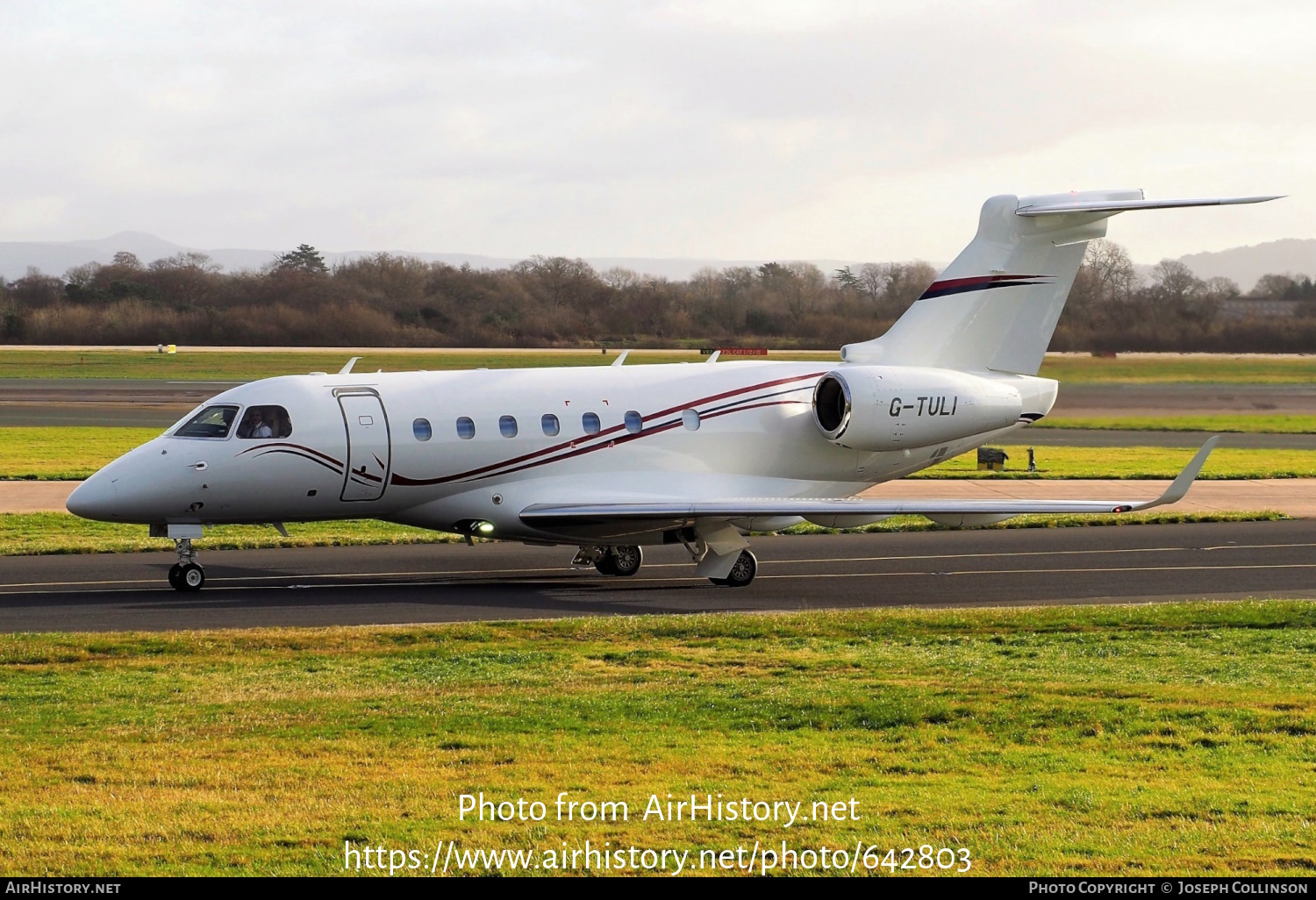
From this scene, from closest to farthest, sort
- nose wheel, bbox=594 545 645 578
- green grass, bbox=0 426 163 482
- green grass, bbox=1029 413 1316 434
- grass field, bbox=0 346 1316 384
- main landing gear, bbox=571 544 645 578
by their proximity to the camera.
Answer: main landing gear, bbox=571 544 645 578, nose wheel, bbox=594 545 645 578, green grass, bbox=0 426 163 482, grass field, bbox=0 346 1316 384, green grass, bbox=1029 413 1316 434

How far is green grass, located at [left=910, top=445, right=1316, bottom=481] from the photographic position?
3947 centimetres

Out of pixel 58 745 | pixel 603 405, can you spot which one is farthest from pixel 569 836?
pixel 603 405

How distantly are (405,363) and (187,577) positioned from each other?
52.4 m

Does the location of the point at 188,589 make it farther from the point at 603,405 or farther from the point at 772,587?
the point at 772,587

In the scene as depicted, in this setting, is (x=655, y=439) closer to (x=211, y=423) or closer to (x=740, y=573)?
(x=740, y=573)

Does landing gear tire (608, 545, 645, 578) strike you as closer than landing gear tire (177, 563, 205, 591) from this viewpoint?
No

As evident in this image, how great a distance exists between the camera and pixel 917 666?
53.5 feet

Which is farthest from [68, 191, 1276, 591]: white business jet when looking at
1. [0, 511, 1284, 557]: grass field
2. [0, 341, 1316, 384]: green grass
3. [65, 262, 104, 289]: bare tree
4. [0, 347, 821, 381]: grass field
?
[65, 262, 104, 289]: bare tree

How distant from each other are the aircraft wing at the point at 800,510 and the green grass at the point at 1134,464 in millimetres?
15655

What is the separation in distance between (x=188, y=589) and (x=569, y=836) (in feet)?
45.6

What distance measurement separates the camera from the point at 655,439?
24.5 m

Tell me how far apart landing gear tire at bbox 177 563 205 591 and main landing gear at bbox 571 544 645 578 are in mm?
5835

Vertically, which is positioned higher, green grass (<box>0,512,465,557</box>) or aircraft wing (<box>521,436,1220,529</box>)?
aircraft wing (<box>521,436,1220,529</box>)

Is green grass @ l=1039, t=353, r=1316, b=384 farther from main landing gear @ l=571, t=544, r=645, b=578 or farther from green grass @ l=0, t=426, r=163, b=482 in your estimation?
green grass @ l=0, t=426, r=163, b=482
